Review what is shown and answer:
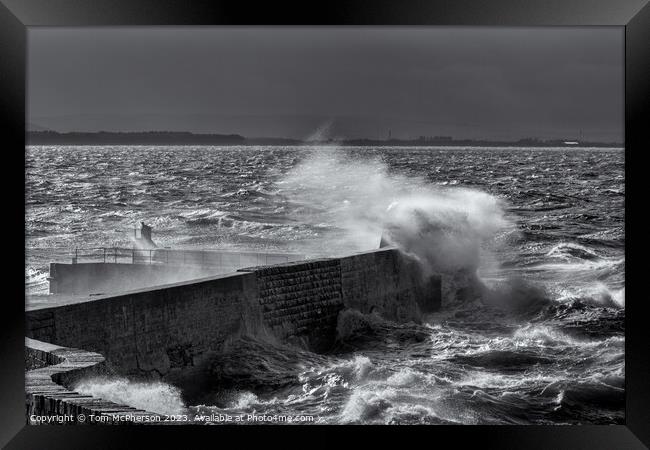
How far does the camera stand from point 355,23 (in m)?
5.91

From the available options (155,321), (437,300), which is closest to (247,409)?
(155,321)

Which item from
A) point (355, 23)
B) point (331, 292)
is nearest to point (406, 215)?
point (331, 292)

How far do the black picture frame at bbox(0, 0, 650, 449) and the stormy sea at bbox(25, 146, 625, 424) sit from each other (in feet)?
3.00

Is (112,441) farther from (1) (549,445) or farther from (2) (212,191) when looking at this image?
(2) (212,191)

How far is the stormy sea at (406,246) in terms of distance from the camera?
9094 mm

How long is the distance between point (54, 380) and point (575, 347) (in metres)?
8.26

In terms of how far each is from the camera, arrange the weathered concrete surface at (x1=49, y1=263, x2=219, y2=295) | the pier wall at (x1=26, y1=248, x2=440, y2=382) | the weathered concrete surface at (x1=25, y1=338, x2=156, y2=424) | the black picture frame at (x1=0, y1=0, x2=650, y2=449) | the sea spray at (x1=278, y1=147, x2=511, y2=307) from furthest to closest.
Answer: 1. the sea spray at (x1=278, y1=147, x2=511, y2=307)
2. the weathered concrete surface at (x1=49, y1=263, x2=219, y2=295)
3. the pier wall at (x1=26, y1=248, x2=440, y2=382)
4. the black picture frame at (x1=0, y1=0, x2=650, y2=449)
5. the weathered concrete surface at (x1=25, y1=338, x2=156, y2=424)

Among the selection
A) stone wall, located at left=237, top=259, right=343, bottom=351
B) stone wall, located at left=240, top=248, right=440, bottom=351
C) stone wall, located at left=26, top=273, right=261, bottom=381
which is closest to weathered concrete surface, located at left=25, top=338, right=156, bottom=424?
stone wall, located at left=26, top=273, right=261, bottom=381

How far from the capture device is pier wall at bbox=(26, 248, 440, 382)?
7.50 metres

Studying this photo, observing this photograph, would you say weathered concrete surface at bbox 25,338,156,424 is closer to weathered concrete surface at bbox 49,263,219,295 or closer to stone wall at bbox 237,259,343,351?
stone wall at bbox 237,259,343,351

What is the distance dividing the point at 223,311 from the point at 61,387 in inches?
137

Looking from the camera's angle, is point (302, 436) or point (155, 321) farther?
point (155, 321)

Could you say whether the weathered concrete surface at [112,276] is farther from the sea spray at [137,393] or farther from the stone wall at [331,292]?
the sea spray at [137,393]

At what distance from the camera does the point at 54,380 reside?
6.05m
